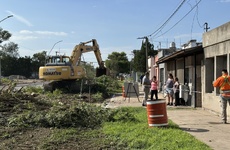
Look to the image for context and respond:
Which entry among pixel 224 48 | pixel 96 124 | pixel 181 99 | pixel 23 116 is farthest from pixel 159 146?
pixel 181 99

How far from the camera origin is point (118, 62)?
4528 inches

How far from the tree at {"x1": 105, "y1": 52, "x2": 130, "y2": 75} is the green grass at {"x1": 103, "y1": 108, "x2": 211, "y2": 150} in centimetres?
9992

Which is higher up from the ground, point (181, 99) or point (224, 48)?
point (224, 48)

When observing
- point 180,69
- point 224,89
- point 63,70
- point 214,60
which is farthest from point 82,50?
point 224,89

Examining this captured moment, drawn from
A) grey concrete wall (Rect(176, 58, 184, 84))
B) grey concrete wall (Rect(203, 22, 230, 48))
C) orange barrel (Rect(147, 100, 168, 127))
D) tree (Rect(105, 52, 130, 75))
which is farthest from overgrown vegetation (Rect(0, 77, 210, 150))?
tree (Rect(105, 52, 130, 75))

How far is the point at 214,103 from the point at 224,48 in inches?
98.7

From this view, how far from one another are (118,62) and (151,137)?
106 m

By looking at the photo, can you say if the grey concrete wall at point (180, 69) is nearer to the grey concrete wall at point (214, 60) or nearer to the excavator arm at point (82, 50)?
the grey concrete wall at point (214, 60)

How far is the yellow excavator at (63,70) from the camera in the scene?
27.4m

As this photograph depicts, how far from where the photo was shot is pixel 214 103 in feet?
47.8

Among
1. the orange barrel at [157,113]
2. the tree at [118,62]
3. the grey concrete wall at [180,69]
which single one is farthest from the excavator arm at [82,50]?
the tree at [118,62]

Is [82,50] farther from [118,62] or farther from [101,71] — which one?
[118,62]

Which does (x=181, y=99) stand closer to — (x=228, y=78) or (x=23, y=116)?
A: (x=228, y=78)

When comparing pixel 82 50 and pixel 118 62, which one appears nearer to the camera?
pixel 82 50
